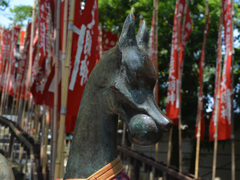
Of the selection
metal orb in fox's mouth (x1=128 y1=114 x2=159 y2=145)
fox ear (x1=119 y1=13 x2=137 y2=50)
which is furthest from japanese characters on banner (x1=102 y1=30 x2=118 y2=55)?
metal orb in fox's mouth (x1=128 y1=114 x2=159 y2=145)

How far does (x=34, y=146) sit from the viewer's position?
5121mm

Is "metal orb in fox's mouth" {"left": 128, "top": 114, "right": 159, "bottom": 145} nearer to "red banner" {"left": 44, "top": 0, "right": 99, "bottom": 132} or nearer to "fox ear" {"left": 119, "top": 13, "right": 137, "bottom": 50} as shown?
"fox ear" {"left": 119, "top": 13, "right": 137, "bottom": 50}

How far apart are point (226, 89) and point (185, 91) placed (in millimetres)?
4607

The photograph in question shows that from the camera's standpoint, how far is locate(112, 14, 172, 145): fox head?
1282 millimetres

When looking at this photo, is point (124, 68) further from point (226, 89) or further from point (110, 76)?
point (226, 89)

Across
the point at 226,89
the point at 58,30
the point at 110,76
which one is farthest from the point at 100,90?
the point at 226,89

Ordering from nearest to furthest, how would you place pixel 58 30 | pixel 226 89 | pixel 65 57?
pixel 65 57 < pixel 58 30 < pixel 226 89

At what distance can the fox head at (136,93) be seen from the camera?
4.21 ft

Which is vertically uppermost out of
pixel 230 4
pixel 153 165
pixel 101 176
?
A: pixel 230 4

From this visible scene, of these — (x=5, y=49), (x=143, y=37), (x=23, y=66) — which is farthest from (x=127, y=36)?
(x=5, y=49)

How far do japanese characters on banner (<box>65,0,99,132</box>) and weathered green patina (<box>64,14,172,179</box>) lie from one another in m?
1.40

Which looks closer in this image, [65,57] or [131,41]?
[131,41]

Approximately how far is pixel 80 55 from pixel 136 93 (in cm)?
172


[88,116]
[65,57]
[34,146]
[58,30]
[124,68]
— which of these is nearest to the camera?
[124,68]
